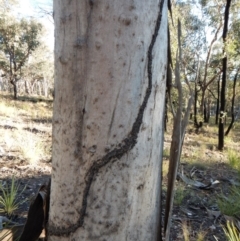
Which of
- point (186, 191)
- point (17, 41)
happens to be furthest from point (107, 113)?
point (17, 41)

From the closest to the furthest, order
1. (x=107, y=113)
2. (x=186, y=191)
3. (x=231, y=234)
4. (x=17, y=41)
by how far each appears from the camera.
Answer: (x=107, y=113) → (x=231, y=234) → (x=186, y=191) → (x=17, y=41)

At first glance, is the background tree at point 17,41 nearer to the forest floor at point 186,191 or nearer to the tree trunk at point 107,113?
the forest floor at point 186,191

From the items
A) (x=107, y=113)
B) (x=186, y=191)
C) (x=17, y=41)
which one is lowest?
(x=186, y=191)

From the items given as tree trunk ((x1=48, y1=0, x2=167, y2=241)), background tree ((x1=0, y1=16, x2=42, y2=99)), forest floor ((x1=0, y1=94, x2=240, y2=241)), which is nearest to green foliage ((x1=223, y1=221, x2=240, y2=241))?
forest floor ((x1=0, y1=94, x2=240, y2=241))

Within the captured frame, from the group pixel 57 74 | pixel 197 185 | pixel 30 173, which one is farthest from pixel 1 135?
pixel 57 74

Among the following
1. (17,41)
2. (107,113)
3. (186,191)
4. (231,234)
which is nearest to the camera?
(107,113)

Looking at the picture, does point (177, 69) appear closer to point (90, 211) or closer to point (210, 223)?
point (90, 211)

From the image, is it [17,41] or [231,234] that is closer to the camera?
[231,234]

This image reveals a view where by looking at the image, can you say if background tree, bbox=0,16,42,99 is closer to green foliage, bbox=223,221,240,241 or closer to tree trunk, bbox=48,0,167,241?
green foliage, bbox=223,221,240,241

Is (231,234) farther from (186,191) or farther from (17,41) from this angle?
(17,41)

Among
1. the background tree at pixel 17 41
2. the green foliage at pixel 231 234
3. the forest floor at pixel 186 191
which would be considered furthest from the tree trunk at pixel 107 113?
the background tree at pixel 17 41

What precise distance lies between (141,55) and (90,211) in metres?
0.38

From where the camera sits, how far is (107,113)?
0.65 m

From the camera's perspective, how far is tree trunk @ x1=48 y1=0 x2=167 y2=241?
0.63 metres
